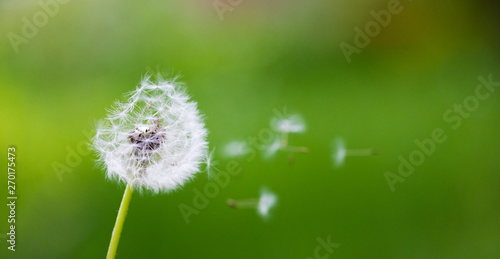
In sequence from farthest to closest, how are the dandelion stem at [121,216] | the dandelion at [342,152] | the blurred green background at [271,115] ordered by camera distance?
the dandelion at [342,152], the blurred green background at [271,115], the dandelion stem at [121,216]

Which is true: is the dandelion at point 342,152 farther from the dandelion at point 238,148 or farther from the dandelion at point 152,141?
the dandelion at point 152,141

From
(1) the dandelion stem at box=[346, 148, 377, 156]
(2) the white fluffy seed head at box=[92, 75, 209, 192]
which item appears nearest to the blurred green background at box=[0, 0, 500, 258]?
(1) the dandelion stem at box=[346, 148, 377, 156]

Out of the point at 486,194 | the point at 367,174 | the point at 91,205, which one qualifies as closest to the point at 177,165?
the point at 91,205

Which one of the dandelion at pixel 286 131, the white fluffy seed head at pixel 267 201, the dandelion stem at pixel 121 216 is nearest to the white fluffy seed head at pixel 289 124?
the dandelion at pixel 286 131

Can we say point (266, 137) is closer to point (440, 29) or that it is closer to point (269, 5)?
point (269, 5)

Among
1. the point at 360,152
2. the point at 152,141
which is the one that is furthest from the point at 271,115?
the point at 152,141

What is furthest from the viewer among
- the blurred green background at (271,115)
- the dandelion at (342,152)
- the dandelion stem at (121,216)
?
the dandelion at (342,152)
